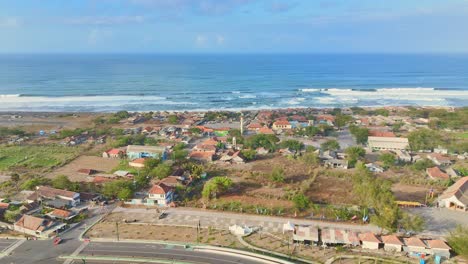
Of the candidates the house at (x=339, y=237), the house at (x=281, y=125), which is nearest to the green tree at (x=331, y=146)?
the house at (x=281, y=125)

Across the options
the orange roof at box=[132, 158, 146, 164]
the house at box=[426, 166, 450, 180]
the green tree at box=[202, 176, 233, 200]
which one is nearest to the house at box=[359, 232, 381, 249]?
the green tree at box=[202, 176, 233, 200]

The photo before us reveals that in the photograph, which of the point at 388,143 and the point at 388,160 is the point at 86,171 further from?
the point at 388,143

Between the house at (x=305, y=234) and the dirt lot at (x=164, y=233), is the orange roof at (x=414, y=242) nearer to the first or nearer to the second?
the house at (x=305, y=234)

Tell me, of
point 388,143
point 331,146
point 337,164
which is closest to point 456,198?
point 337,164

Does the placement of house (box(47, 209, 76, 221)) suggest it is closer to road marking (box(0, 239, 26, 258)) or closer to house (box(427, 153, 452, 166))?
road marking (box(0, 239, 26, 258))

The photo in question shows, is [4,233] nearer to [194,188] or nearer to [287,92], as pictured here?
[194,188]

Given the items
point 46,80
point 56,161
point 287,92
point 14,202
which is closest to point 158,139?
point 56,161
